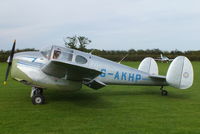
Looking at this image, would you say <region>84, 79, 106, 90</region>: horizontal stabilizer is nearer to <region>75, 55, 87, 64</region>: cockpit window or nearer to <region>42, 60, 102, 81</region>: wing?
<region>42, 60, 102, 81</region>: wing

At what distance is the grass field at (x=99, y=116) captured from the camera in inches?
195

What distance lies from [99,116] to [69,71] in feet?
6.00

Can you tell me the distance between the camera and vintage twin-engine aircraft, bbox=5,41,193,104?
7.00 m

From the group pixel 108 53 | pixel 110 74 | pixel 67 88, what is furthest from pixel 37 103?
pixel 108 53

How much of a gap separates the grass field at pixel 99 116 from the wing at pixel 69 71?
98 centimetres

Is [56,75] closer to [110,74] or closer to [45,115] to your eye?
[45,115]

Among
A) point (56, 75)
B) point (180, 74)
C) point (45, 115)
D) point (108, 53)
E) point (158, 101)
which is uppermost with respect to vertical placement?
point (108, 53)

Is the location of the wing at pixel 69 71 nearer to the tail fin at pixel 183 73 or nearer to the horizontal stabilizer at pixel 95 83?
the horizontal stabilizer at pixel 95 83

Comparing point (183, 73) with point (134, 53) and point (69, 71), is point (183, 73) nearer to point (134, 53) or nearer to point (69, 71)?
point (69, 71)

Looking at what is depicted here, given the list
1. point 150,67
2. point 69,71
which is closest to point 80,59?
point 69,71

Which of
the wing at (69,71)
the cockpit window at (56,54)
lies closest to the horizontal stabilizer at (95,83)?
the wing at (69,71)

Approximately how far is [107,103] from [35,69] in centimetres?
276

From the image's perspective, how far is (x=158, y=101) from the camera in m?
8.27

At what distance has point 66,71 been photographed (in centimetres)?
701
